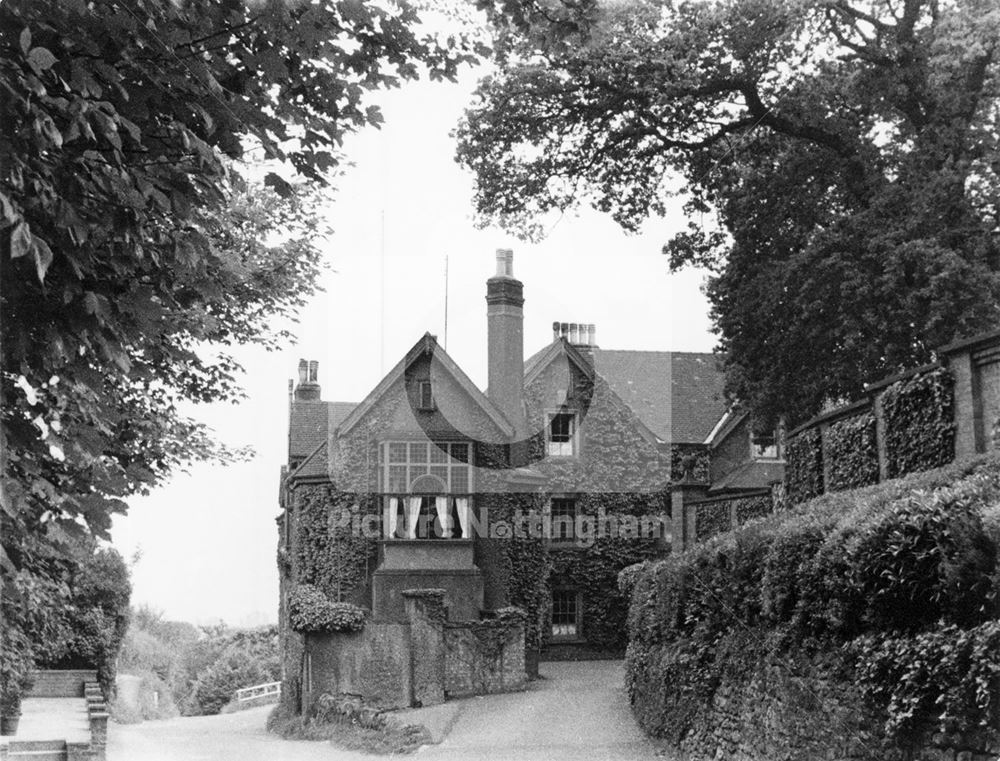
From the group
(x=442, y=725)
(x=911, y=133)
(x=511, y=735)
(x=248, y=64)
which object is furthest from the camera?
(x=911, y=133)

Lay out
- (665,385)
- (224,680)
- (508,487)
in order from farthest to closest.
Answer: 1. (224,680)
2. (665,385)
3. (508,487)

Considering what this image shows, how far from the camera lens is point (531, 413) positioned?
39.7 meters

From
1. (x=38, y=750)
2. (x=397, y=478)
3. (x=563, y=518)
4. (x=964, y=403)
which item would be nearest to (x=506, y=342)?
(x=397, y=478)

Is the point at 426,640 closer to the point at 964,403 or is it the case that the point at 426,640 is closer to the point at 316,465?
the point at 316,465

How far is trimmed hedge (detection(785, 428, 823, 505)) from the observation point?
22047mm

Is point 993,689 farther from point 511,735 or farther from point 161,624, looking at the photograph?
point 161,624

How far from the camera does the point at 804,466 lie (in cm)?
2258

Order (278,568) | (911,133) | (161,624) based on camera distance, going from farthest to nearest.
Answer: (161,624), (278,568), (911,133)

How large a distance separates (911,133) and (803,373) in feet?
18.5

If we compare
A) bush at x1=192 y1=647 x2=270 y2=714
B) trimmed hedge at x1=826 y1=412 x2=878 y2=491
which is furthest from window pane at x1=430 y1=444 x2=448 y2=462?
bush at x1=192 y1=647 x2=270 y2=714

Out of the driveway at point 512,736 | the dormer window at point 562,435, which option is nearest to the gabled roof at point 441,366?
the dormer window at point 562,435

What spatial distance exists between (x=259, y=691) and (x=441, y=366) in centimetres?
2346

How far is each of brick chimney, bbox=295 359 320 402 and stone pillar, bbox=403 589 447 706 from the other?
18.4 m

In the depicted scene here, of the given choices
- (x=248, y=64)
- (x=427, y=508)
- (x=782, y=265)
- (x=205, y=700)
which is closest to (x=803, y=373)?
(x=782, y=265)
